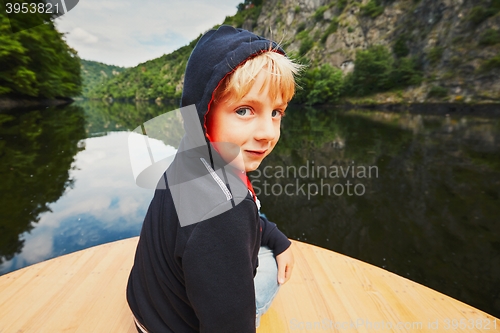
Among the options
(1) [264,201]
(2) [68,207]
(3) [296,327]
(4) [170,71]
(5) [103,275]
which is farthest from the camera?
(4) [170,71]

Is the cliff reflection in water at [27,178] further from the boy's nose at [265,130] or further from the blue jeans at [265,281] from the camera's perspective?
the boy's nose at [265,130]

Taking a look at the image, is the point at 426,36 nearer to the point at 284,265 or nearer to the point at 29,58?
the point at 284,265

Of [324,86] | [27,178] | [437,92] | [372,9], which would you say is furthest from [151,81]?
[27,178]

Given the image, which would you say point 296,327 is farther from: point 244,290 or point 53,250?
point 53,250

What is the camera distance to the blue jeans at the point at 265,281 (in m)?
1.02

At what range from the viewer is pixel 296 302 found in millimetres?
1344

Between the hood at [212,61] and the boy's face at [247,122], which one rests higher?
the hood at [212,61]

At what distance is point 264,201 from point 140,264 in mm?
3705

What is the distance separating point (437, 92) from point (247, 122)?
27571 mm

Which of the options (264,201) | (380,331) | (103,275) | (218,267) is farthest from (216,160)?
(264,201)

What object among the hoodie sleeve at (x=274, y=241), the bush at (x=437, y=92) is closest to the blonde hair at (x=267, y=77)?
the hoodie sleeve at (x=274, y=241)

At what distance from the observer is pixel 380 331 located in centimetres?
120

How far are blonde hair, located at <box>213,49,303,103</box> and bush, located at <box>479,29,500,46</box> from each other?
92.4 feet

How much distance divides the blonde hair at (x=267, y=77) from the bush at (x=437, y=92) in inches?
1065
